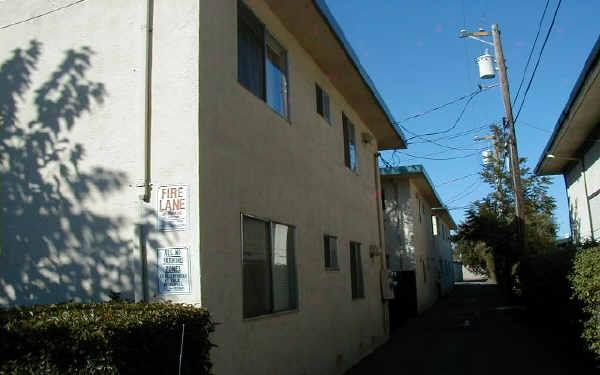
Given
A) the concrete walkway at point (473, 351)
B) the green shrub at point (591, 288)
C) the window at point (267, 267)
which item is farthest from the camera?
the concrete walkway at point (473, 351)

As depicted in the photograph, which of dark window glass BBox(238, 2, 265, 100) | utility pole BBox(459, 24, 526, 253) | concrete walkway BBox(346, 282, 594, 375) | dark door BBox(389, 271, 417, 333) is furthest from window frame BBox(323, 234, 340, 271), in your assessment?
utility pole BBox(459, 24, 526, 253)

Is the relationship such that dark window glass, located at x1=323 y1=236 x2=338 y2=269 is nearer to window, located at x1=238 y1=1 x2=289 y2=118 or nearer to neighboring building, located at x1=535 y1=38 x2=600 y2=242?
window, located at x1=238 y1=1 x2=289 y2=118

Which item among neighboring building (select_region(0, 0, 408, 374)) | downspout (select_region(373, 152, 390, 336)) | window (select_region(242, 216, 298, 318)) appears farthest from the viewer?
downspout (select_region(373, 152, 390, 336))

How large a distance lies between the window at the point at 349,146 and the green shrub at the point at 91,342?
320 inches

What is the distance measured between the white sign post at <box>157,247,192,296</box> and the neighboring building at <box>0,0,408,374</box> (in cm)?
1

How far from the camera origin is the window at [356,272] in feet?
36.9

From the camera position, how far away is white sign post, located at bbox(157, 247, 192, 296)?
5.01 metres

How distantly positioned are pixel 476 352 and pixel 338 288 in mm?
3698

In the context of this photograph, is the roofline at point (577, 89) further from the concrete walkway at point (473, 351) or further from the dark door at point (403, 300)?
the dark door at point (403, 300)

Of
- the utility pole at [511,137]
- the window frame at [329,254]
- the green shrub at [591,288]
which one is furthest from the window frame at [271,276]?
the utility pole at [511,137]

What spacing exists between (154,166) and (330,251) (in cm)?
498

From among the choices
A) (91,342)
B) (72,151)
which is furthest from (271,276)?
(91,342)

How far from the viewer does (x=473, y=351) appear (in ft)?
37.9

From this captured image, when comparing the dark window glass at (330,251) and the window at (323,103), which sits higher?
the window at (323,103)
